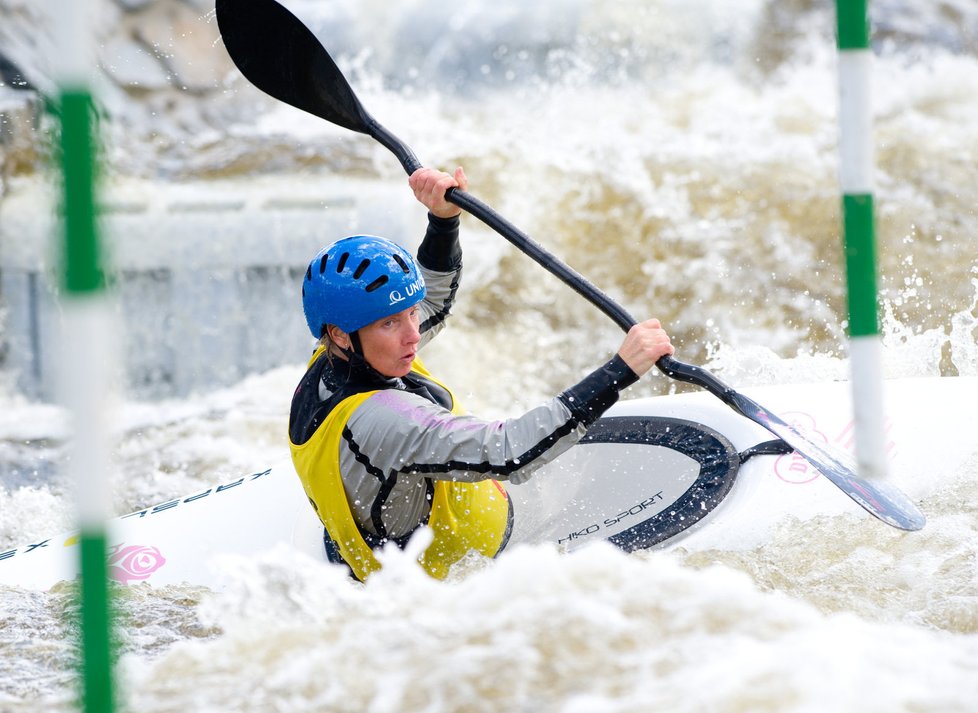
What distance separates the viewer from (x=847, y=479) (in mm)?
2338

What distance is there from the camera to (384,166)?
6836 mm

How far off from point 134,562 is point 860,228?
2061mm

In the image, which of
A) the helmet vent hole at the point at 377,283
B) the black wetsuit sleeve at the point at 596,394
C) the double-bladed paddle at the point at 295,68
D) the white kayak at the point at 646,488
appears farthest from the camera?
the double-bladed paddle at the point at 295,68

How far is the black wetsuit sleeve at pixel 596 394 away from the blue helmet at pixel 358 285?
39 centimetres

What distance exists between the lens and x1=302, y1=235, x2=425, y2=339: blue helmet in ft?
7.19

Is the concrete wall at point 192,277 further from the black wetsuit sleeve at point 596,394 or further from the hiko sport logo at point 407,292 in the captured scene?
the black wetsuit sleeve at point 596,394

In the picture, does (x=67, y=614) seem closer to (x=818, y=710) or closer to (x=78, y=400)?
(x=78, y=400)

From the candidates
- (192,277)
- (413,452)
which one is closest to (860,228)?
(413,452)

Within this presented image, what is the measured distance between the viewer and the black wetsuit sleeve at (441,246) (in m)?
2.71

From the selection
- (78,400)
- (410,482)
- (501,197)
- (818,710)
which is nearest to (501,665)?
(818,710)

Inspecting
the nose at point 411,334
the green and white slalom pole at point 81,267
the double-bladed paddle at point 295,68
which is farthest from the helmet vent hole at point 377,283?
the green and white slalom pole at point 81,267

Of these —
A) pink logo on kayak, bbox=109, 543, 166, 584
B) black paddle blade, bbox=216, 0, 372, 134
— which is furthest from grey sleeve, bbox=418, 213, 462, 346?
pink logo on kayak, bbox=109, 543, 166, 584

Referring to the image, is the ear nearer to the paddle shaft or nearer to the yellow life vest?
the yellow life vest

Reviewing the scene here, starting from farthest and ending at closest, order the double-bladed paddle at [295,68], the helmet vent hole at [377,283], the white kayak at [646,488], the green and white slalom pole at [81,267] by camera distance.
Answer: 1. the double-bladed paddle at [295,68]
2. the white kayak at [646,488]
3. the helmet vent hole at [377,283]
4. the green and white slalom pole at [81,267]
